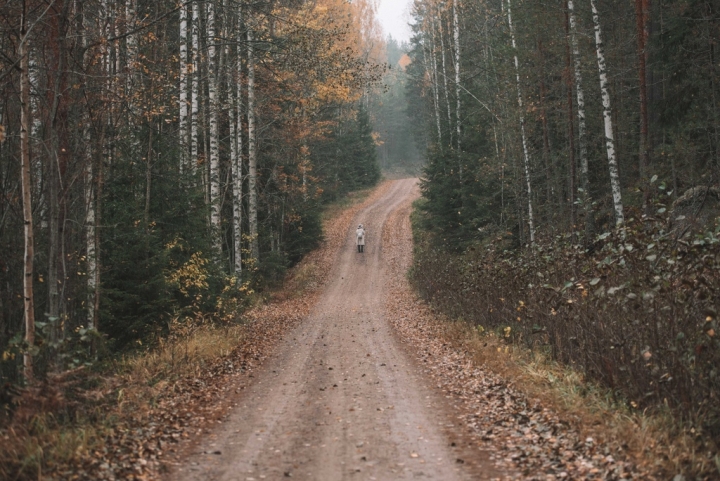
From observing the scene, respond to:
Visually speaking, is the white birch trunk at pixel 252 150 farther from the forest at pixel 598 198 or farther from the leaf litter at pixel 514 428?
the leaf litter at pixel 514 428

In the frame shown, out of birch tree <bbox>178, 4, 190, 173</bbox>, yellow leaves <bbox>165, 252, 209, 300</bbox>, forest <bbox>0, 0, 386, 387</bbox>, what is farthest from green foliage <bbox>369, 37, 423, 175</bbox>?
yellow leaves <bbox>165, 252, 209, 300</bbox>

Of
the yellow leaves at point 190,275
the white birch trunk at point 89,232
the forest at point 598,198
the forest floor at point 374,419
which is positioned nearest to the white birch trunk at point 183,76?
the yellow leaves at point 190,275

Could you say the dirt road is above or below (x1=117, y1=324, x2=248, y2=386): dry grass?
below

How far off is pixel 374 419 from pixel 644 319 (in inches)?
138

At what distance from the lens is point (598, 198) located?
20.4m

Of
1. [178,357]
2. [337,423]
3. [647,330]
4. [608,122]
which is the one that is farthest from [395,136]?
[647,330]

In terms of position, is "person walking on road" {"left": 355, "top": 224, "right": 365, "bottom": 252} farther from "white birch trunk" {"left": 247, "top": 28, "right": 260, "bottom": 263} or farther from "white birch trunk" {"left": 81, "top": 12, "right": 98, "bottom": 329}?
"white birch trunk" {"left": 81, "top": 12, "right": 98, "bottom": 329}

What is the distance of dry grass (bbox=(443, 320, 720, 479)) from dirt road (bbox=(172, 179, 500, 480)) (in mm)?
1270

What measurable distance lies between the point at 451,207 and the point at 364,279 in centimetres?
544

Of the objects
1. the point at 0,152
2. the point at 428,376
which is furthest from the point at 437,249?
the point at 0,152

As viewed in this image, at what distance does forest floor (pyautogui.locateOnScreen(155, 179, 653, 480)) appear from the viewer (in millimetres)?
5645

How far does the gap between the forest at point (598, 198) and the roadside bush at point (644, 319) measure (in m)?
0.02

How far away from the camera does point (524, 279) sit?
12273 millimetres

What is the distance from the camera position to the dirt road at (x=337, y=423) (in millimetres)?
5738
